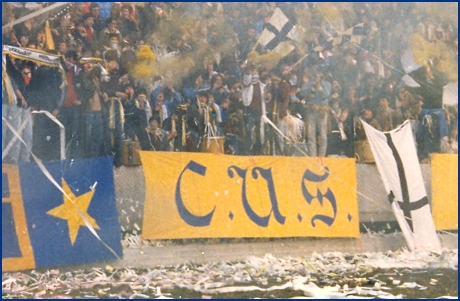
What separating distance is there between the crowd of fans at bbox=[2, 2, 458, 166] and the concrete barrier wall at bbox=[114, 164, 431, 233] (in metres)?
0.26

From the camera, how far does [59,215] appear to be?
6.73 m

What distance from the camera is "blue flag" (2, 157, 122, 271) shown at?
6.59m

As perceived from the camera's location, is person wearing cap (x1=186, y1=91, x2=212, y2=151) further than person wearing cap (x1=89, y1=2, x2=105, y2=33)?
Yes

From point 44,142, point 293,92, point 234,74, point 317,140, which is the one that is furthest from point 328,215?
point 44,142

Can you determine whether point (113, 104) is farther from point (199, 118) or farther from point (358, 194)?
point (358, 194)

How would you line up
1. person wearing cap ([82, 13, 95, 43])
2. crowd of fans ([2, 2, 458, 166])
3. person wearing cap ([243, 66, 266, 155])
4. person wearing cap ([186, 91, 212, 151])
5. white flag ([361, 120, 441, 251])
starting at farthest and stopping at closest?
white flag ([361, 120, 441, 251])
person wearing cap ([243, 66, 266, 155])
person wearing cap ([186, 91, 212, 151])
person wearing cap ([82, 13, 95, 43])
crowd of fans ([2, 2, 458, 166])

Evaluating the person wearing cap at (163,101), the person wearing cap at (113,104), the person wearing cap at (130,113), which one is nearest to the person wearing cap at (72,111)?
the person wearing cap at (113,104)

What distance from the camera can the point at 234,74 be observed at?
759 centimetres

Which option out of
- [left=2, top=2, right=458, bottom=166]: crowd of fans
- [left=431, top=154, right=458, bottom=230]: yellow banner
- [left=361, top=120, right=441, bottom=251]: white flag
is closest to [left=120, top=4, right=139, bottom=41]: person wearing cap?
[left=2, top=2, right=458, bottom=166]: crowd of fans

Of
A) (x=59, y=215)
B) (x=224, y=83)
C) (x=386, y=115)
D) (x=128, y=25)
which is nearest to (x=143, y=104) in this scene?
(x=128, y=25)

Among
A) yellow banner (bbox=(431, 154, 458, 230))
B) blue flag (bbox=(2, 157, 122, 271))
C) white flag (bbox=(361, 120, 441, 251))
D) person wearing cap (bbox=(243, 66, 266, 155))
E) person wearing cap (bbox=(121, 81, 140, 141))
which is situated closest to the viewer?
blue flag (bbox=(2, 157, 122, 271))

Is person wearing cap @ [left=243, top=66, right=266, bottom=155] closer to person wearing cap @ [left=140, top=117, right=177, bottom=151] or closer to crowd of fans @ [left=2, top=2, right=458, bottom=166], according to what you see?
crowd of fans @ [left=2, top=2, right=458, bottom=166]

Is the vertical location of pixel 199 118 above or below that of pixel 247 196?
above

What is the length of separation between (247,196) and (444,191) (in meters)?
2.79
